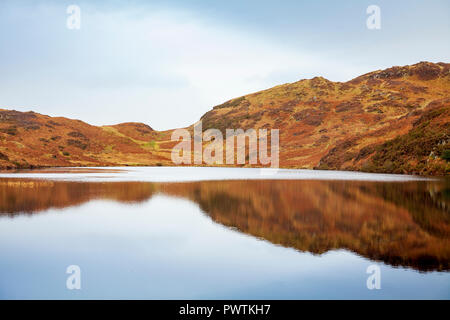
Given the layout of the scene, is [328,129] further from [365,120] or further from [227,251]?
[227,251]

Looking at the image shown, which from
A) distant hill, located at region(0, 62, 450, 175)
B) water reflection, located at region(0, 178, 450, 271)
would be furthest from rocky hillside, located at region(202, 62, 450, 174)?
water reflection, located at region(0, 178, 450, 271)

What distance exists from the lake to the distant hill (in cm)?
4779

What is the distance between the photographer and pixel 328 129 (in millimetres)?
133000

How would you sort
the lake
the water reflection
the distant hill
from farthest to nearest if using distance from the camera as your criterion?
the distant hill, the water reflection, the lake

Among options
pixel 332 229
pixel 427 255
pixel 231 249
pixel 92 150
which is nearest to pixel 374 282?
pixel 427 255

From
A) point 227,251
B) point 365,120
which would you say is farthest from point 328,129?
point 227,251

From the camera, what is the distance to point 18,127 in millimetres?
135625

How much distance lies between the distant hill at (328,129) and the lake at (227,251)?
47789mm

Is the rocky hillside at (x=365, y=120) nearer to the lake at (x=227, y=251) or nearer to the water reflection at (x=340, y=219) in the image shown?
the water reflection at (x=340, y=219)

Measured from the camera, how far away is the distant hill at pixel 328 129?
7044cm

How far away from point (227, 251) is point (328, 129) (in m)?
126

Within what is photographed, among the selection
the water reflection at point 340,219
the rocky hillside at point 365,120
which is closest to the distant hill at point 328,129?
the rocky hillside at point 365,120

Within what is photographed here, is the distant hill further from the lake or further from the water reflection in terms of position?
the lake

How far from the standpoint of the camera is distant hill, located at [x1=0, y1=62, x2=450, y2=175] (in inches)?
2773
